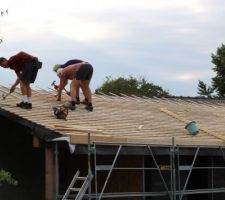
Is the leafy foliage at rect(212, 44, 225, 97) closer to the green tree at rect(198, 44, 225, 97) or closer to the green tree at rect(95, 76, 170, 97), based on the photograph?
the green tree at rect(198, 44, 225, 97)

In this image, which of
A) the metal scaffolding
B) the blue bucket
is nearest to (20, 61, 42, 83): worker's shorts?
the metal scaffolding

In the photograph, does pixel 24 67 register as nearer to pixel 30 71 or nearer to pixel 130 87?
pixel 30 71

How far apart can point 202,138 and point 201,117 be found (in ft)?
10.4

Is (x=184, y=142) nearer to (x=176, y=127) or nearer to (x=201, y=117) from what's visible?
(x=176, y=127)

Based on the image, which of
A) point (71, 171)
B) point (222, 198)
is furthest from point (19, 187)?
point (222, 198)

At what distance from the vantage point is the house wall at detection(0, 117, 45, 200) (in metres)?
12.2

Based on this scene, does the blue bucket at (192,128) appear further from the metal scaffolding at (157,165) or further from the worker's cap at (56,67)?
the worker's cap at (56,67)

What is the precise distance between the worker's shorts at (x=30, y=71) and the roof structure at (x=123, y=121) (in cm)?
59

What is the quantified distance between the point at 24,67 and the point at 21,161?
6.68ft

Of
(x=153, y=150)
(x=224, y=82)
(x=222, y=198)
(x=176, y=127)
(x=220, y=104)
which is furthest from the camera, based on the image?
(x=224, y=82)

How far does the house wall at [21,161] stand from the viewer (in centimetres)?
1222

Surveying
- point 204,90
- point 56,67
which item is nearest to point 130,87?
point 204,90

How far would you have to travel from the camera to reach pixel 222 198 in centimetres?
1461

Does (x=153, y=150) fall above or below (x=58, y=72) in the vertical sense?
below
